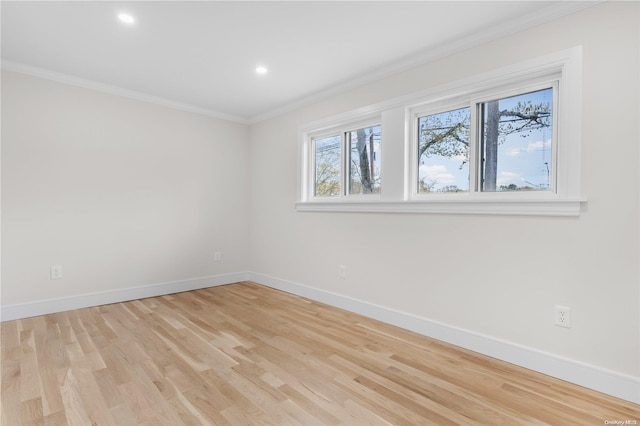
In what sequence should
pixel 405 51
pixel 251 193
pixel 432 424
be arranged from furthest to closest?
pixel 251 193 → pixel 405 51 → pixel 432 424

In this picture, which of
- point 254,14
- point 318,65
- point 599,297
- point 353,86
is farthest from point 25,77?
point 599,297

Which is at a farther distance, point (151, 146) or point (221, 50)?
point (151, 146)

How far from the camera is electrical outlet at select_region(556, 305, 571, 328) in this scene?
77.5 inches

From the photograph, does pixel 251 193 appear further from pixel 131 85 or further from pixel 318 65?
pixel 318 65

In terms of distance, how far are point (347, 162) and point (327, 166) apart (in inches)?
13.2

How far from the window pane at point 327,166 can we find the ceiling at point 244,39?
0.64 meters

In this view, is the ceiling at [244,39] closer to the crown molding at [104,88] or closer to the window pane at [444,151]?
the crown molding at [104,88]

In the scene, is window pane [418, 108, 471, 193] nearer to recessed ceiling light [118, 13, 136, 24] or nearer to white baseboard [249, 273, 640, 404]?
white baseboard [249, 273, 640, 404]

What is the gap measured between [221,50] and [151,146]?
177cm

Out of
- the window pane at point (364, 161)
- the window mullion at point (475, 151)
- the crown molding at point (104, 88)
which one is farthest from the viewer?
the window pane at point (364, 161)

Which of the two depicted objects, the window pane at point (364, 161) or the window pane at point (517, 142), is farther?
the window pane at point (364, 161)

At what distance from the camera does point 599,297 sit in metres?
1.87

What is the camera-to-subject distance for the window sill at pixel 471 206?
198 cm

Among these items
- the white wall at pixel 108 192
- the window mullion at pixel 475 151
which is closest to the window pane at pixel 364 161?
the window mullion at pixel 475 151
